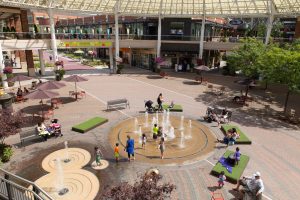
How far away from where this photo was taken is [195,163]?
15.6 m

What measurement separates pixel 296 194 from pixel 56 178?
1299 cm

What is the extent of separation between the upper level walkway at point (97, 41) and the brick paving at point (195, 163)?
A: 959cm

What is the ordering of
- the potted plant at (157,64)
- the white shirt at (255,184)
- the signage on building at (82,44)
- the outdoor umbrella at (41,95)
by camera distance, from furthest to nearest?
the potted plant at (157,64), the signage on building at (82,44), the outdoor umbrella at (41,95), the white shirt at (255,184)

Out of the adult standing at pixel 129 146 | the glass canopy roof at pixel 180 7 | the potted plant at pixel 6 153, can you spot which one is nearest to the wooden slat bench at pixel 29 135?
the potted plant at pixel 6 153

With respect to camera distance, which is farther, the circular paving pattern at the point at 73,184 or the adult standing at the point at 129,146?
the adult standing at the point at 129,146

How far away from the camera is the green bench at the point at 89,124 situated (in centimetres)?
1961

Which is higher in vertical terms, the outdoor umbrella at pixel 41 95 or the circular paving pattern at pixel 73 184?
the outdoor umbrella at pixel 41 95

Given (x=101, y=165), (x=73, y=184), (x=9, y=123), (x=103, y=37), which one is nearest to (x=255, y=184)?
(x=101, y=165)

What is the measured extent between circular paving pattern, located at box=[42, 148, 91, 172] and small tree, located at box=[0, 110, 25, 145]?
2.65 meters

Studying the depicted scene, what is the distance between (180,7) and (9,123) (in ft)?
118

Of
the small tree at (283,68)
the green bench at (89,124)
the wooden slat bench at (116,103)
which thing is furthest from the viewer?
the wooden slat bench at (116,103)

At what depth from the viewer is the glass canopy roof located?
3653 centimetres

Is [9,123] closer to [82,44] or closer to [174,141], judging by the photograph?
[174,141]

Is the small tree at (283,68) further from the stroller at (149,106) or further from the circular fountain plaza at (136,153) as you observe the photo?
the stroller at (149,106)
